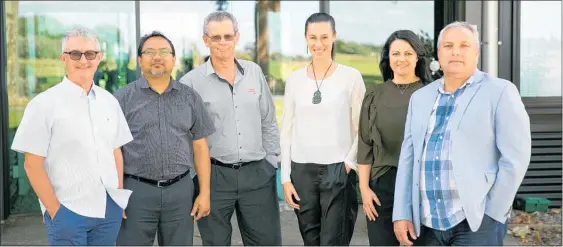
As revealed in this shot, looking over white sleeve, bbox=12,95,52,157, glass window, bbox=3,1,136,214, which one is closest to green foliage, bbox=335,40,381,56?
glass window, bbox=3,1,136,214

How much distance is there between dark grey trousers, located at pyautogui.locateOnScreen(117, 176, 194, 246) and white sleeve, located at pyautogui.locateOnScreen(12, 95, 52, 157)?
68 cm

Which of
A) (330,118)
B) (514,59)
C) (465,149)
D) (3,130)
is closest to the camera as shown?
(465,149)

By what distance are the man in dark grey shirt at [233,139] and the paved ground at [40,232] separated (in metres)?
2.19

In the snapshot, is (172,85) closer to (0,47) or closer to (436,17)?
(0,47)

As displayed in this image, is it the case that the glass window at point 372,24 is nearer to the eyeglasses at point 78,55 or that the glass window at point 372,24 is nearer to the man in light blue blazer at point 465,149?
the man in light blue blazer at point 465,149

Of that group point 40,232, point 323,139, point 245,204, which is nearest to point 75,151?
point 245,204

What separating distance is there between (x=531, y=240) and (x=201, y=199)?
371 cm

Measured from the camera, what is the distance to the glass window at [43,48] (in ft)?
26.7

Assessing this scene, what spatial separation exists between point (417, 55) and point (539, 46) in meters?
4.82

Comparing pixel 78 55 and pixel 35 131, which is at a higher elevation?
pixel 78 55

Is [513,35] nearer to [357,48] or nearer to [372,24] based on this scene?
[372,24]

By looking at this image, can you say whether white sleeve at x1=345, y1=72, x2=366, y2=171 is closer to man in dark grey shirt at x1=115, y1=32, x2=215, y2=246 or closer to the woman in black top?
the woman in black top

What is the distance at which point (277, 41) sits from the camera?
9086mm

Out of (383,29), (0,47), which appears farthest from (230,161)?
(383,29)
